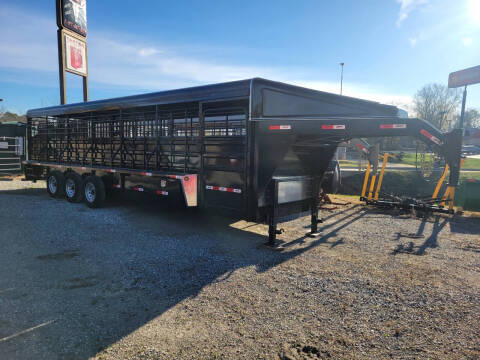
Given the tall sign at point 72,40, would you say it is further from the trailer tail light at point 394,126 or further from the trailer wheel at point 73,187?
the trailer tail light at point 394,126

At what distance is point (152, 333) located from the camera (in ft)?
9.55

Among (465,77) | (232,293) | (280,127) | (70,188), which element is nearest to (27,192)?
(70,188)

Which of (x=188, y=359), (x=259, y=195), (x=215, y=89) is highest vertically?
(x=215, y=89)

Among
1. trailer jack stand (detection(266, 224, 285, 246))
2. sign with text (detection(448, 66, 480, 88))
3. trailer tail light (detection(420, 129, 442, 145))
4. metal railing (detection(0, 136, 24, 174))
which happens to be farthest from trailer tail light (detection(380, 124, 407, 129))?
sign with text (detection(448, 66, 480, 88))

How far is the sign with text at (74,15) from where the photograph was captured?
14.2 metres

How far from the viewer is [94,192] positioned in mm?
8203

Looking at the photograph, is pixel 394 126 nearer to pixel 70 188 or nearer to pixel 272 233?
pixel 272 233

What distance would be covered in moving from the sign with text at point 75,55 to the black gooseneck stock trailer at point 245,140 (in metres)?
8.92

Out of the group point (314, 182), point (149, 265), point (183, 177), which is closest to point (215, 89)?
point (183, 177)

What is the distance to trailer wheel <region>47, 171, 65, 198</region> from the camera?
31.1 ft

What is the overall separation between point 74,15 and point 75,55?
1.87 meters

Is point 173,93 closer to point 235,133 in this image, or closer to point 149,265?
point 235,133

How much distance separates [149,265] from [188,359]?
84.8 inches

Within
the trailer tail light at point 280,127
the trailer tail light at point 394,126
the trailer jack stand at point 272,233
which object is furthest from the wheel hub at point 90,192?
the trailer tail light at point 394,126
